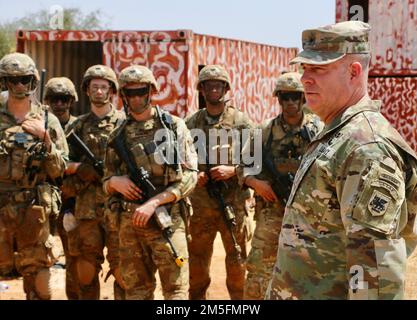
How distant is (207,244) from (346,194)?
15.6 ft

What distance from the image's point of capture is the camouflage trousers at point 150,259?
6.24m

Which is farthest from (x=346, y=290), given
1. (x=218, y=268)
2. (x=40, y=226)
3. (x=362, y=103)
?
(x=218, y=268)

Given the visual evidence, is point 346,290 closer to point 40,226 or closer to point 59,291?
point 40,226

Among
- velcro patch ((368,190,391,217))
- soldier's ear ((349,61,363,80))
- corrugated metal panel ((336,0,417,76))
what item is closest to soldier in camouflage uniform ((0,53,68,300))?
soldier's ear ((349,61,363,80))

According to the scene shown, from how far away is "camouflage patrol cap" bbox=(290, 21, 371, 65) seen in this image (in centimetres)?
321

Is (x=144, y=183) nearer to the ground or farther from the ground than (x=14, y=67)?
nearer to the ground

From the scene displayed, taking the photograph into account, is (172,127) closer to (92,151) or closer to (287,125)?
(287,125)

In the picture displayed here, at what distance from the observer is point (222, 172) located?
7.48 meters

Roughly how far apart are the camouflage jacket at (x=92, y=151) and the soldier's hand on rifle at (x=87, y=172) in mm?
58

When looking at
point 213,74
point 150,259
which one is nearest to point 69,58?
point 213,74

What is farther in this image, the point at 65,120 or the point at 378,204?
A: the point at 65,120

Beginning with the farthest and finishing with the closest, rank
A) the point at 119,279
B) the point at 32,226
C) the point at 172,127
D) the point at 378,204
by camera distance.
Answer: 1. the point at 119,279
2. the point at 32,226
3. the point at 172,127
4. the point at 378,204

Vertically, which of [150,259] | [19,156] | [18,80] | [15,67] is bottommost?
[150,259]
